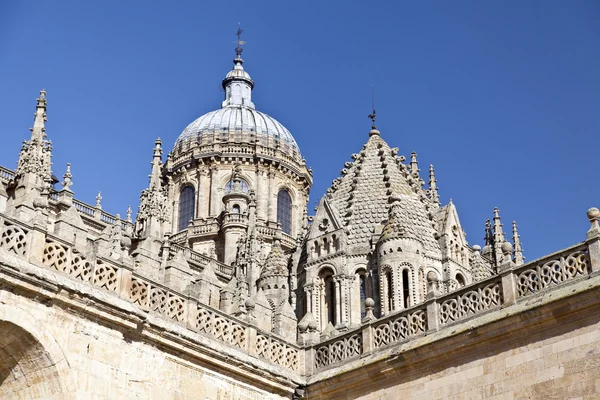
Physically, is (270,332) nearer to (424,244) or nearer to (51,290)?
(51,290)

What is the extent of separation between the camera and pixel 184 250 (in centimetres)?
4084

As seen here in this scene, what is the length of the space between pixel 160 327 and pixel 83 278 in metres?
1.61

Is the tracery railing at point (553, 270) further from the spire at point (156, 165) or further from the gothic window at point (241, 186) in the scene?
the gothic window at point (241, 186)

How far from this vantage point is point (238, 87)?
2121 inches

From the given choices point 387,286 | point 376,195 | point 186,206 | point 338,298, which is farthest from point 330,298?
point 186,206

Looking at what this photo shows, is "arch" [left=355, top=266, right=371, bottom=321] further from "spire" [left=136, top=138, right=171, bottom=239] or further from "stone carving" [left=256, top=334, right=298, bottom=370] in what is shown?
"stone carving" [left=256, top=334, right=298, bottom=370]

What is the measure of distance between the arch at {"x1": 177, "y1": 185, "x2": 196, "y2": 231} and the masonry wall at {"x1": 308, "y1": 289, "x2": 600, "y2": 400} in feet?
97.1

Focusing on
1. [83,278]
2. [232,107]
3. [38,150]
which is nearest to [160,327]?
[83,278]

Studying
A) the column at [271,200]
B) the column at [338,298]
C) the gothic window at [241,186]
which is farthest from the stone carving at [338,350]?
the column at [271,200]

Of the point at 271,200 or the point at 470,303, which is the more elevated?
the point at 271,200

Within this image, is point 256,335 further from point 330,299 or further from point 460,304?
point 330,299

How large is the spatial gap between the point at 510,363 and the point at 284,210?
3289cm

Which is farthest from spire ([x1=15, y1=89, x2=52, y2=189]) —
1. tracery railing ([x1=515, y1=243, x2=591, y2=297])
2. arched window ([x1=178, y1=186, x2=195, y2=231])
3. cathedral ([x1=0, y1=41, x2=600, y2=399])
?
tracery railing ([x1=515, y1=243, x2=591, y2=297])

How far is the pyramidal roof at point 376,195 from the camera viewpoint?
110 ft
